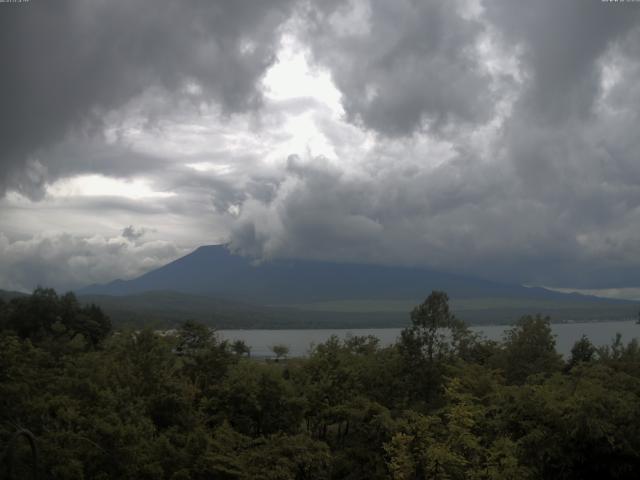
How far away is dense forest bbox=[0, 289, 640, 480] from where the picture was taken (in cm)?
1934

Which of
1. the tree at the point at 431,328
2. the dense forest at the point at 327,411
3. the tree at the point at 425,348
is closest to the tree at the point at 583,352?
the dense forest at the point at 327,411

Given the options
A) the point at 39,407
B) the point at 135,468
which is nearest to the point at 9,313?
the point at 39,407

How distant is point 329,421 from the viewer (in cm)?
2906

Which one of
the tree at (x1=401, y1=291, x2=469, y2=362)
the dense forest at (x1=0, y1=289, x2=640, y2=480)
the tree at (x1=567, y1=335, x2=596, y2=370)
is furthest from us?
the tree at (x1=567, y1=335, x2=596, y2=370)

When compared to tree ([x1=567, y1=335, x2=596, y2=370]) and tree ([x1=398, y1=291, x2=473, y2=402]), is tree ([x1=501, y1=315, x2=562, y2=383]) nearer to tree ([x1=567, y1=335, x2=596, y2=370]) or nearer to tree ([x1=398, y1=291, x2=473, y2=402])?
tree ([x1=398, y1=291, x2=473, y2=402])

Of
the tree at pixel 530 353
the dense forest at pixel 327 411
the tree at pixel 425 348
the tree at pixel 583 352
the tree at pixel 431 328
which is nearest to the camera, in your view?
the dense forest at pixel 327 411

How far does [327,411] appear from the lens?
28078mm

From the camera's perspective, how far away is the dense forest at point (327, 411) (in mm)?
19344

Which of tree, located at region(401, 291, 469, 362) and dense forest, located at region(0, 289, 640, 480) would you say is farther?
tree, located at region(401, 291, 469, 362)

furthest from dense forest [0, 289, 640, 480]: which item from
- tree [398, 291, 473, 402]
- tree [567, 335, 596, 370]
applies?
tree [567, 335, 596, 370]

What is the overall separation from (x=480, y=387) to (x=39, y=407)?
19469 millimetres

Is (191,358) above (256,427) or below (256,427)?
above

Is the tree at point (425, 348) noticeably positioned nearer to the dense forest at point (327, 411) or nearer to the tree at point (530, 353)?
the dense forest at point (327, 411)

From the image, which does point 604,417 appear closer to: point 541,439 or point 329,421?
point 541,439
